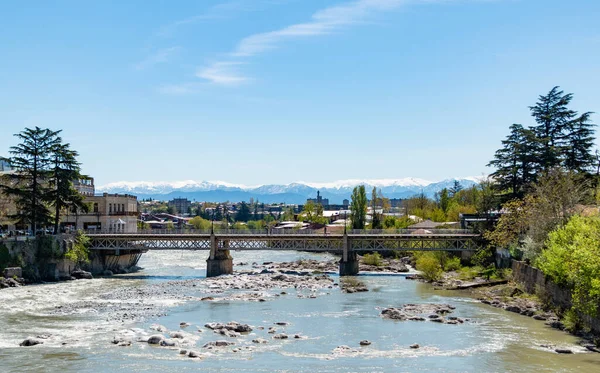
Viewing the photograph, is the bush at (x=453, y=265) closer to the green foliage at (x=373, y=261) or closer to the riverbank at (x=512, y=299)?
the riverbank at (x=512, y=299)

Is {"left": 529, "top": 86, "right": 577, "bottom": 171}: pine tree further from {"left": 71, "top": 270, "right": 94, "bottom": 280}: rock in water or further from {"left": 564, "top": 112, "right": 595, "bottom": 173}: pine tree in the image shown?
{"left": 71, "top": 270, "right": 94, "bottom": 280}: rock in water

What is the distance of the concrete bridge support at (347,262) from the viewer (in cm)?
8069

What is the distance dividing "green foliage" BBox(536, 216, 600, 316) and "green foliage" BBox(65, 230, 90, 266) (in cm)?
5095

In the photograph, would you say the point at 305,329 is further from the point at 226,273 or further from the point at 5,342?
the point at 226,273

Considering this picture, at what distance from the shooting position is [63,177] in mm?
76375

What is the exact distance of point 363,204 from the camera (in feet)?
403

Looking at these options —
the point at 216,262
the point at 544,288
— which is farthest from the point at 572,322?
the point at 216,262

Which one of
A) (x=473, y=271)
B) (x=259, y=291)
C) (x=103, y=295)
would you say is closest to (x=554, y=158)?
(x=473, y=271)

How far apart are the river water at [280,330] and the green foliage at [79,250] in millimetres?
11703

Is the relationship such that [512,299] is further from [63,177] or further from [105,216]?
[105,216]

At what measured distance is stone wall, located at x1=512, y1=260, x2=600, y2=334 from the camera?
39.6 metres

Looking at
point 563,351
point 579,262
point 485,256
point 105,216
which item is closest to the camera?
point 563,351

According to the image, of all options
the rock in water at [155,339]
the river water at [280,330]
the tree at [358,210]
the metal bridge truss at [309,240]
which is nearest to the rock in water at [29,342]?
the river water at [280,330]

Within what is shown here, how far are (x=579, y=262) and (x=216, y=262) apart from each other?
161ft
